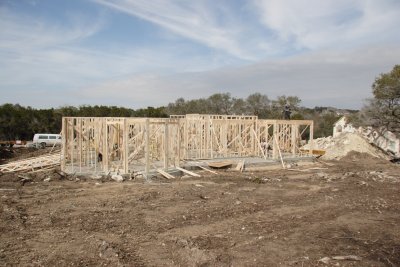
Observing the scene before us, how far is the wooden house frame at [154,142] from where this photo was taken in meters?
15.1

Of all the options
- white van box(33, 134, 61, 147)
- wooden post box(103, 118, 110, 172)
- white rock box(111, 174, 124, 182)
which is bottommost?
white van box(33, 134, 61, 147)

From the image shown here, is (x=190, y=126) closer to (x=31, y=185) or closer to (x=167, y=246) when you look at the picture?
(x=31, y=185)

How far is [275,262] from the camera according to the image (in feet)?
20.2

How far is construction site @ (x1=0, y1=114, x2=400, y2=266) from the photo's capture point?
6.51 meters

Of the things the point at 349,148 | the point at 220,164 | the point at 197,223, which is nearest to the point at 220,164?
the point at 220,164

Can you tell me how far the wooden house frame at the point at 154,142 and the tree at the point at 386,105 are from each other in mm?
7798

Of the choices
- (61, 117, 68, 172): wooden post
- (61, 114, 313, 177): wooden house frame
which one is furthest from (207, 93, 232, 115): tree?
(61, 117, 68, 172): wooden post

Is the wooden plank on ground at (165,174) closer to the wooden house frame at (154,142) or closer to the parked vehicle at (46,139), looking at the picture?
the wooden house frame at (154,142)

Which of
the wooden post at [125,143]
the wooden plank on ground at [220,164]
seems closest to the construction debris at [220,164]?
the wooden plank on ground at [220,164]

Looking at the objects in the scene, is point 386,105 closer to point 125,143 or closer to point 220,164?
point 220,164

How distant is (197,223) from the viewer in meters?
8.48

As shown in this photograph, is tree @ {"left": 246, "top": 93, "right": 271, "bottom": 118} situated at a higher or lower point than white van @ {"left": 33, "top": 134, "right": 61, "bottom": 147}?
higher

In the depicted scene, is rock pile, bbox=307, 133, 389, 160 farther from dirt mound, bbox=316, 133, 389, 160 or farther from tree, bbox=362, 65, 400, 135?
tree, bbox=362, 65, 400, 135

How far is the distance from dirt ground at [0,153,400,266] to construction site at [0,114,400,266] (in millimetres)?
26
